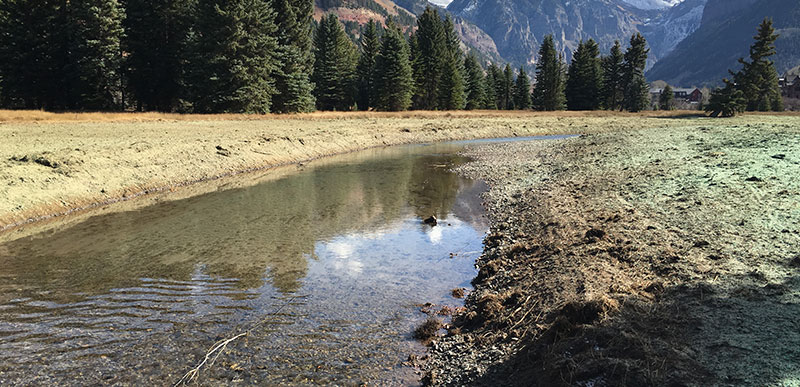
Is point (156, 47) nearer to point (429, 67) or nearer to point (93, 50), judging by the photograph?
point (93, 50)

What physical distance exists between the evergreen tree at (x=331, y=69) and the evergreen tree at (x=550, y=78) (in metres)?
43.1

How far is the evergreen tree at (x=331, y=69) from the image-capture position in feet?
253

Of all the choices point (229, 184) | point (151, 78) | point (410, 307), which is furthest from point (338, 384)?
point (151, 78)

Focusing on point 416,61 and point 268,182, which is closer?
point 268,182

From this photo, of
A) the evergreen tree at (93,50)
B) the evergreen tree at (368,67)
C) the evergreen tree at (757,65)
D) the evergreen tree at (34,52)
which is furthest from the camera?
the evergreen tree at (368,67)

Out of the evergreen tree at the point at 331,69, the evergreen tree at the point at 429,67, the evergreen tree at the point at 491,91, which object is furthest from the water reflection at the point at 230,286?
the evergreen tree at the point at 491,91

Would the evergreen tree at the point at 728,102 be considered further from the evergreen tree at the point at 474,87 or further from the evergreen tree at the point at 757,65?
the evergreen tree at the point at 474,87

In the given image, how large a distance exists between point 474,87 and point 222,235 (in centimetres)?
9104

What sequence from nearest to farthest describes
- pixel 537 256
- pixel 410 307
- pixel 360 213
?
pixel 410 307 → pixel 537 256 → pixel 360 213

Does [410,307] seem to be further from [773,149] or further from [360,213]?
[773,149]

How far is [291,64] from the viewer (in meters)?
59.2

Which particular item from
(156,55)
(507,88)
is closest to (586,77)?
(507,88)

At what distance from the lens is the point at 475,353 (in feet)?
20.5

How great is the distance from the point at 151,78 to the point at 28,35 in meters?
11.4
